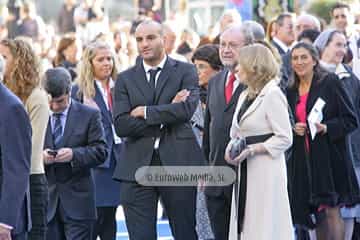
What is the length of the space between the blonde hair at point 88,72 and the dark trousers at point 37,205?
2.78m

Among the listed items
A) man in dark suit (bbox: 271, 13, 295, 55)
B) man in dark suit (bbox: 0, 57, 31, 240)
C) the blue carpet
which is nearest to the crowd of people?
man in dark suit (bbox: 0, 57, 31, 240)

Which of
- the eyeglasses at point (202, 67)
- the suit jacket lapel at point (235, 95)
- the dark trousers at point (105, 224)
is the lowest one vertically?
the dark trousers at point (105, 224)

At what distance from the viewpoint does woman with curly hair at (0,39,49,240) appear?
945cm

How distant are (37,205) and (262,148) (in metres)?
1.88

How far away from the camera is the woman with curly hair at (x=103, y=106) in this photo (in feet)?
39.5

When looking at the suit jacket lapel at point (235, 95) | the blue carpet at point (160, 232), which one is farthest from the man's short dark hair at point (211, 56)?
the blue carpet at point (160, 232)

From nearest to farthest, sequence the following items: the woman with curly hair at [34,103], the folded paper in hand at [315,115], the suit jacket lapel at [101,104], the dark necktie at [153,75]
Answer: the woman with curly hair at [34,103] → the dark necktie at [153,75] → the folded paper in hand at [315,115] → the suit jacket lapel at [101,104]

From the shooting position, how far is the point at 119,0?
48.5 metres

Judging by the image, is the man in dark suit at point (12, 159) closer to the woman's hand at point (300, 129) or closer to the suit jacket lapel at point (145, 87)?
the suit jacket lapel at point (145, 87)

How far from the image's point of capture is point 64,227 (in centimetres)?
1095

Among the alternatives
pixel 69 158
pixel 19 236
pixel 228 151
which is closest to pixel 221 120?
pixel 228 151

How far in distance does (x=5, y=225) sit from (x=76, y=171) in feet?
10.4

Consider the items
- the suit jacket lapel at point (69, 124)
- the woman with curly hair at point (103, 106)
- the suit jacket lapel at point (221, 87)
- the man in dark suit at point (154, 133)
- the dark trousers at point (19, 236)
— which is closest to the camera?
the dark trousers at point (19, 236)

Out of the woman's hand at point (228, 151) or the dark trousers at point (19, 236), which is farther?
the woman's hand at point (228, 151)
